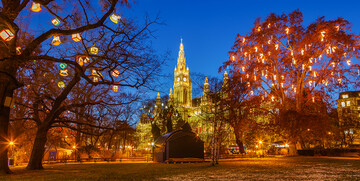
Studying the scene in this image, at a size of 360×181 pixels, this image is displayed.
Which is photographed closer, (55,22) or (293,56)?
(55,22)

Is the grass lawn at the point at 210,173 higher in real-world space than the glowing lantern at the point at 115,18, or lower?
lower

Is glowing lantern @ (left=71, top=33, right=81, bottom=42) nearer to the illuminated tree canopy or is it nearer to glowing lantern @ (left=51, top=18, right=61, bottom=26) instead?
glowing lantern @ (left=51, top=18, right=61, bottom=26)

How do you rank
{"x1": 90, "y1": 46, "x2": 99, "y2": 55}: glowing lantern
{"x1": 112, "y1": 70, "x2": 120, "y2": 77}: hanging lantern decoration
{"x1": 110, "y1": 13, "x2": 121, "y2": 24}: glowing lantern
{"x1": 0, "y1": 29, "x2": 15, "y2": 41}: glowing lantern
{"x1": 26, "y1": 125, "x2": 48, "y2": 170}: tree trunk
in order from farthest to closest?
{"x1": 26, "y1": 125, "x2": 48, "y2": 170}: tree trunk → {"x1": 90, "y1": 46, "x2": 99, "y2": 55}: glowing lantern → {"x1": 112, "y1": 70, "x2": 120, "y2": 77}: hanging lantern decoration → {"x1": 110, "y1": 13, "x2": 121, "y2": 24}: glowing lantern → {"x1": 0, "y1": 29, "x2": 15, "y2": 41}: glowing lantern

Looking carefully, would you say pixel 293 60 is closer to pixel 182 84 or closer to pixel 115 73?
pixel 115 73

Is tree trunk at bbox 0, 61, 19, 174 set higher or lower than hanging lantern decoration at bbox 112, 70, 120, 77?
lower

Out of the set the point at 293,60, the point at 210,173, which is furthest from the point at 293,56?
the point at 210,173

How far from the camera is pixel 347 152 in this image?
31359 mm

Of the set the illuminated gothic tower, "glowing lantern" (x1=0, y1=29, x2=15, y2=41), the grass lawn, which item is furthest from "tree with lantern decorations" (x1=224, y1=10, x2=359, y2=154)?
the illuminated gothic tower

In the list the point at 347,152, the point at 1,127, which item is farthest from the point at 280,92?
the point at 1,127

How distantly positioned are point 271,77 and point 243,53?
4.09 meters

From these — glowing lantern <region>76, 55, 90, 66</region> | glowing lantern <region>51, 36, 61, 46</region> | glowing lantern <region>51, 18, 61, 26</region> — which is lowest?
glowing lantern <region>76, 55, 90, 66</region>

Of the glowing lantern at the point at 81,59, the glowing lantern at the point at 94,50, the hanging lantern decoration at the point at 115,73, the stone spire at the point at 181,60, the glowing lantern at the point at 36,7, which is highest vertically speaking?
the stone spire at the point at 181,60

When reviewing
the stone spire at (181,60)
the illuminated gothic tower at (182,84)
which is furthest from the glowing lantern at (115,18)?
the stone spire at (181,60)

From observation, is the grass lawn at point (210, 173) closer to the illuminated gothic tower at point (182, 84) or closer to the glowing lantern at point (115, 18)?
the glowing lantern at point (115, 18)
